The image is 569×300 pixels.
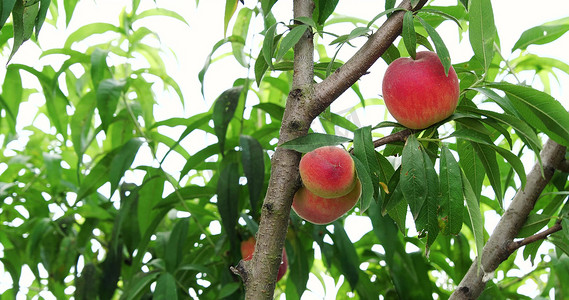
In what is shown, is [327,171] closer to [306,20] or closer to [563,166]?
[306,20]

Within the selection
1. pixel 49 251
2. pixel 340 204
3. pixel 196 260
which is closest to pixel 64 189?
pixel 49 251

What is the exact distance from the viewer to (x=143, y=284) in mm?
868

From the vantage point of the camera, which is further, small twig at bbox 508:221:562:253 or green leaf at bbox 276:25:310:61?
small twig at bbox 508:221:562:253

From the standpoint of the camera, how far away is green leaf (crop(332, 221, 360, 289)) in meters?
0.84

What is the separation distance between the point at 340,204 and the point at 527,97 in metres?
0.18

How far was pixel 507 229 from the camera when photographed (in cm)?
71

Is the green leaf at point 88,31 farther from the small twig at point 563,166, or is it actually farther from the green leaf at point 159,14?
the small twig at point 563,166

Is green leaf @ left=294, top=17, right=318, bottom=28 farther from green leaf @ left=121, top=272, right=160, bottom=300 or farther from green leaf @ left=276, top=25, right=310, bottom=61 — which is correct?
green leaf @ left=121, top=272, right=160, bottom=300

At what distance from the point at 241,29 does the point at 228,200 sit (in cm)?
31

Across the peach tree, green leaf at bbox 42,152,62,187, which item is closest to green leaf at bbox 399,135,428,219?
the peach tree

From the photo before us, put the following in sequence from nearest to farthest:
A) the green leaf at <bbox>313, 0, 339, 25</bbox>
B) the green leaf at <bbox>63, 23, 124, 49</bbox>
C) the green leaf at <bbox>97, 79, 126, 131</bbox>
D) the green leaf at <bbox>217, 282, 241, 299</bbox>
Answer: the green leaf at <bbox>313, 0, 339, 25</bbox> → the green leaf at <bbox>217, 282, 241, 299</bbox> → the green leaf at <bbox>97, 79, 126, 131</bbox> → the green leaf at <bbox>63, 23, 124, 49</bbox>

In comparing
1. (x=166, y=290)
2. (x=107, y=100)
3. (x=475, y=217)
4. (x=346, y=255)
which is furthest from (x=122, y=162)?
(x=475, y=217)

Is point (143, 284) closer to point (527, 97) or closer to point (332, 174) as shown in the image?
point (332, 174)

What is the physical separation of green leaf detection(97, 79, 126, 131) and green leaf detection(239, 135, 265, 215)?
241 mm
